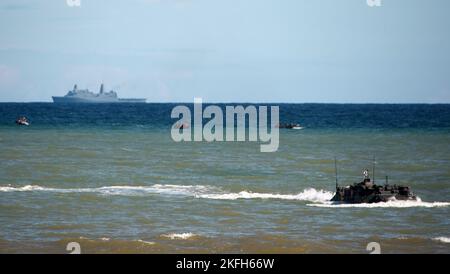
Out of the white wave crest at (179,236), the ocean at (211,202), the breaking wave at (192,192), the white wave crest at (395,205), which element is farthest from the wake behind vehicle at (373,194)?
the white wave crest at (179,236)

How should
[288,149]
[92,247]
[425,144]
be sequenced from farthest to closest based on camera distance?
[425,144], [288,149], [92,247]

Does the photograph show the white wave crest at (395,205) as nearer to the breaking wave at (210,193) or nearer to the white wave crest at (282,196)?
the breaking wave at (210,193)

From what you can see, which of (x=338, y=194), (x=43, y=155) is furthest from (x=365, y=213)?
(x=43, y=155)

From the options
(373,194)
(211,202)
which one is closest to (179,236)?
(211,202)

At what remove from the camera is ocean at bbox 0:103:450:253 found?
111ft

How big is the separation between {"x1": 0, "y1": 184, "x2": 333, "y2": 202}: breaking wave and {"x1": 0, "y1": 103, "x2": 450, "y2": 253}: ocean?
2.5 inches

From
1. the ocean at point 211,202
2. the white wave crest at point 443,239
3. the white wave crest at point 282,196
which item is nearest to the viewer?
the white wave crest at point 443,239

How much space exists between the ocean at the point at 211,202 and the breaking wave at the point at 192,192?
0.20 feet

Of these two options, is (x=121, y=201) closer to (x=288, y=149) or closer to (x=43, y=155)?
(x=43, y=155)

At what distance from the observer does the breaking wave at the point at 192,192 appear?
152ft

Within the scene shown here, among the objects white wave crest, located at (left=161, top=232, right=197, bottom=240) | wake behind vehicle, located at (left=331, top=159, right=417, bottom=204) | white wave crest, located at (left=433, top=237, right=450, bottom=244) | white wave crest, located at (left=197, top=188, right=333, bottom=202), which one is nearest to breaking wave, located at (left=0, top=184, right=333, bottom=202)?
white wave crest, located at (left=197, top=188, right=333, bottom=202)

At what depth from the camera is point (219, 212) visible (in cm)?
4103
